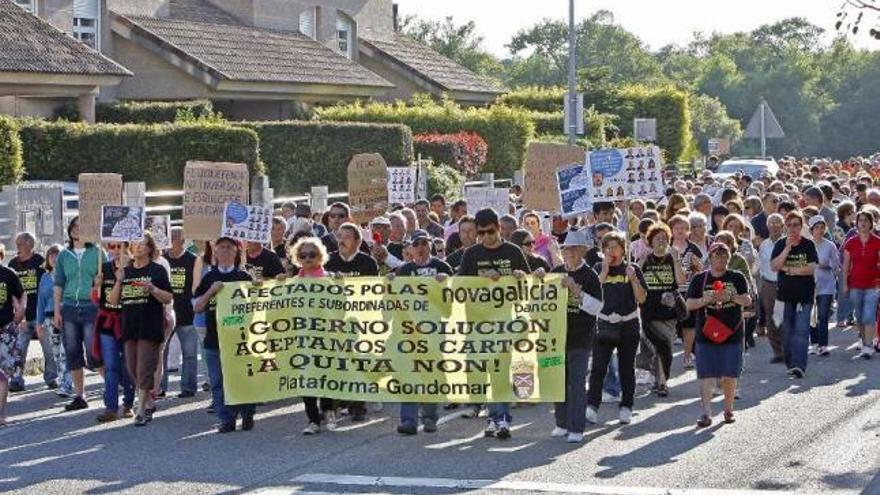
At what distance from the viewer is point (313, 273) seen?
14391mm

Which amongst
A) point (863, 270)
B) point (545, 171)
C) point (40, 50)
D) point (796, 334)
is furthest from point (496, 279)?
point (40, 50)

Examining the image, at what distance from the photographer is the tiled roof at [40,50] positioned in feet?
105

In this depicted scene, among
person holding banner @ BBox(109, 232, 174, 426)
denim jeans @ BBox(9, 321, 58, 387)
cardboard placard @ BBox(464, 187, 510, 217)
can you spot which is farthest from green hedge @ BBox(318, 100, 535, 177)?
person holding banner @ BBox(109, 232, 174, 426)

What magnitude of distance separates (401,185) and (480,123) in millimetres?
19561

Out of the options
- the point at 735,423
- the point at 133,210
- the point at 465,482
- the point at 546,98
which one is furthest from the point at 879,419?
the point at 546,98

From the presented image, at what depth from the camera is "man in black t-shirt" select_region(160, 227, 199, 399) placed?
16516mm

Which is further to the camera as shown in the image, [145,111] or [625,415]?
[145,111]

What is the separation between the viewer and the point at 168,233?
1830cm

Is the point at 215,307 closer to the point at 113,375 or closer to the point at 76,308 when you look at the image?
the point at 113,375

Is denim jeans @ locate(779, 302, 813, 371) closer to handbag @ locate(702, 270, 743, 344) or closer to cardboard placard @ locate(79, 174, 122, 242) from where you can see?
handbag @ locate(702, 270, 743, 344)

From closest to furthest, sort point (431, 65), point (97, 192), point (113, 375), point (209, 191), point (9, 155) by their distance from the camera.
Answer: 1. point (113, 375)
2. point (209, 191)
3. point (97, 192)
4. point (9, 155)
5. point (431, 65)

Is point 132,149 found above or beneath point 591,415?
above

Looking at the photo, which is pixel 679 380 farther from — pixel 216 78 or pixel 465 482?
pixel 216 78

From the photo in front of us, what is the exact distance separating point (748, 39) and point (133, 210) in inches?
5474
